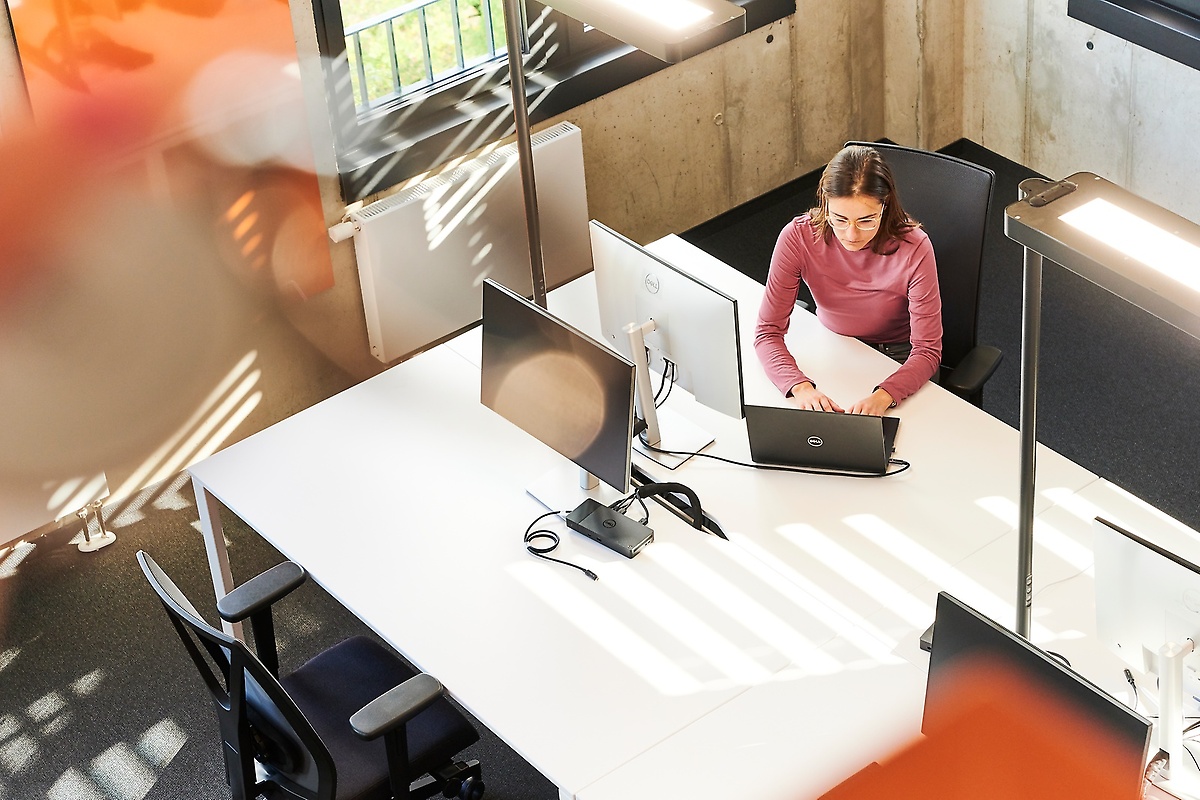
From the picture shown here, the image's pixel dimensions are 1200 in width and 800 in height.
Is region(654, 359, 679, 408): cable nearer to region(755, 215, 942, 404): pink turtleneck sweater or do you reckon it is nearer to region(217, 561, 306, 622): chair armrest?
region(755, 215, 942, 404): pink turtleneck sweater

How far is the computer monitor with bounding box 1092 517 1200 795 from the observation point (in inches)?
96.4

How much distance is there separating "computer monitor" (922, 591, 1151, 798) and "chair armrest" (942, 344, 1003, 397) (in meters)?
1.24

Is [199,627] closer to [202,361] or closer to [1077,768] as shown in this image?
[1077,768]

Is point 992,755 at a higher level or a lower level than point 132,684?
higher

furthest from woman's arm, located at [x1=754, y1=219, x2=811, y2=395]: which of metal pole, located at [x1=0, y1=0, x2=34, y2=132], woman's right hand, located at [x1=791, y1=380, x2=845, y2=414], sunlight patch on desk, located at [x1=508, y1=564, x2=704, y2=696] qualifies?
metal pole, located at [x1=0, y1=0, x2=34, y2=132]

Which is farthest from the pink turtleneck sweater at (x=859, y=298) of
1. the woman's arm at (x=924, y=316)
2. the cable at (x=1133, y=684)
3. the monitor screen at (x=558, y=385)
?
the cable at (x=1133, y=684)

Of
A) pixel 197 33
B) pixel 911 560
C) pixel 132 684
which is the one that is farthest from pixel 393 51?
pixel 911 560

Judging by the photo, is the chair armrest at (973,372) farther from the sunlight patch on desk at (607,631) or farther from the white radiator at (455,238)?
the white radiator at (455,238)

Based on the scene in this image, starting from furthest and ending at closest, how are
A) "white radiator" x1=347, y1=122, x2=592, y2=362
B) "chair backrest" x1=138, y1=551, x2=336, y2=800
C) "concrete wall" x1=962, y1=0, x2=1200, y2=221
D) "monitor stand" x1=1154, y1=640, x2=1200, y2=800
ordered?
"concrete wall" x1=962, y1=0, x2=1200, y2=221
"white radiator" x1=347, y1=122, x2=592, y2=362
"chair backrest" x1=138, y1=551, x2=336, y2=800
"monitor stand" x1=1154, y1=640, x2=1200, y2=800

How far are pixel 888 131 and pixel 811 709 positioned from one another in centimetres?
364

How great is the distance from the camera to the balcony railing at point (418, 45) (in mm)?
4617

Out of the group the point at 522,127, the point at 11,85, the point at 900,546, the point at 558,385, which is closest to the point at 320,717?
the point at 558,385

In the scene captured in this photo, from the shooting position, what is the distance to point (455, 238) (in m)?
4.80

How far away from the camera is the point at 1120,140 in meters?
5.33
